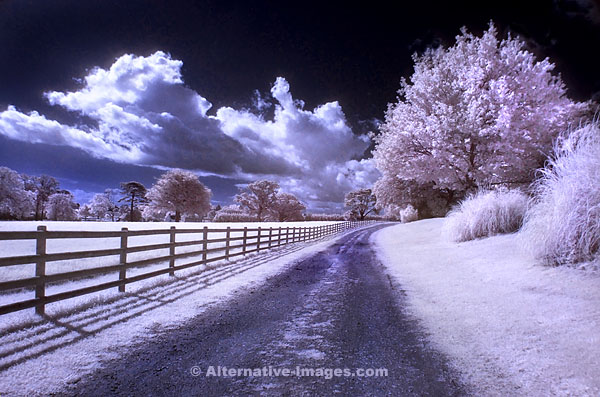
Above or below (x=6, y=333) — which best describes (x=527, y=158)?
above

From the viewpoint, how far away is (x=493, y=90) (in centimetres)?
1223

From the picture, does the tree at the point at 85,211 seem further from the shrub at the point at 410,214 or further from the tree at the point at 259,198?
the shrub at the point at 410,214

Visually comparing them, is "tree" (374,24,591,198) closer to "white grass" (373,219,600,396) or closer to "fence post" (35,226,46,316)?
"white grass" (373,219,600,396)

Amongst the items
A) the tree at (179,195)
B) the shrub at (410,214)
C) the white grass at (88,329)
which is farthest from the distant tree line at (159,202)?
the white grass at (88,329)

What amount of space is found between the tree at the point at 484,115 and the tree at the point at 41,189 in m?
59.1

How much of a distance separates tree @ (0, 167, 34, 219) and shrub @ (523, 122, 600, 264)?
5218 cm

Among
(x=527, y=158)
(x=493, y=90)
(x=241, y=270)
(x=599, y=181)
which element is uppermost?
(x=493, y=90)

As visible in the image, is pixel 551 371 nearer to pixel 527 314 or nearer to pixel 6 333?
pixel 527 314

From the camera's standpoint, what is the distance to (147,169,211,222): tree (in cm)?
4709

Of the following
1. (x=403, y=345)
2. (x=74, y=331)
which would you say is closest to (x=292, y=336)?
(x=403, y=345)

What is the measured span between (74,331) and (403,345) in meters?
4.18

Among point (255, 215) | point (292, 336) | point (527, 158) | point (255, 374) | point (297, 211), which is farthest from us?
point (297, 211)

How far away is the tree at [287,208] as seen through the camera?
6550 centimetres

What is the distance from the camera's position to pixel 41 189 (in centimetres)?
4781
